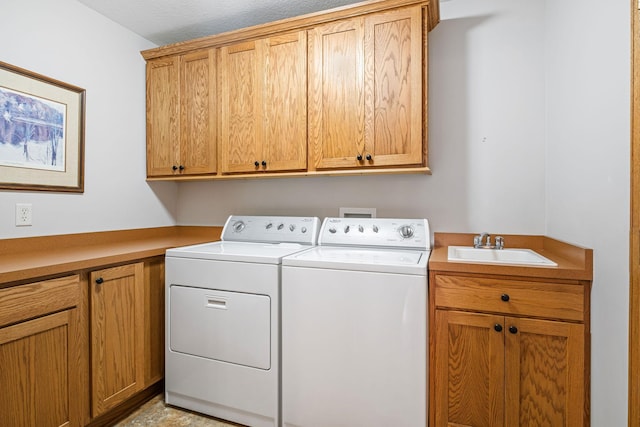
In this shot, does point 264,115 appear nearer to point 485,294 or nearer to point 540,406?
point 485,294

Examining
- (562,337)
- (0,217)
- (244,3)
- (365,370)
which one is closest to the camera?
(562,337)

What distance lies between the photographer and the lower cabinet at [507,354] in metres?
1.31

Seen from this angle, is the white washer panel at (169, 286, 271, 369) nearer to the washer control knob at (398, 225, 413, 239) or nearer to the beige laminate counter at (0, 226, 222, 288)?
the beige laminate counter at (0, 226, 222, 288)

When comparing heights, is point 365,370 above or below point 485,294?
below

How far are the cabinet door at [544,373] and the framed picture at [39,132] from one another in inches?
95.5

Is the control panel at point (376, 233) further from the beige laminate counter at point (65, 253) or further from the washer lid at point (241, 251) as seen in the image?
the beige laminate counter at point (65, 253)

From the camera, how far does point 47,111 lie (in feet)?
5.91

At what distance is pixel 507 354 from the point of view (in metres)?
1.38

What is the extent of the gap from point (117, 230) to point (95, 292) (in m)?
0.78

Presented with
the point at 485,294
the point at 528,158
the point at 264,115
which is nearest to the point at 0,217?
the point at 264,115

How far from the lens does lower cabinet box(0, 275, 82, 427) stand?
123 centimetres

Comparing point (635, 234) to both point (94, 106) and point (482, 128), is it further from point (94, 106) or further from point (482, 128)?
point (94, 106)

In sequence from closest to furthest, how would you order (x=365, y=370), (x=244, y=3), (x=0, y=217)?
(x=365, y=370), (x=0, y=217), (x=244, y=3)

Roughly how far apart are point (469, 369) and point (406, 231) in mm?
755
